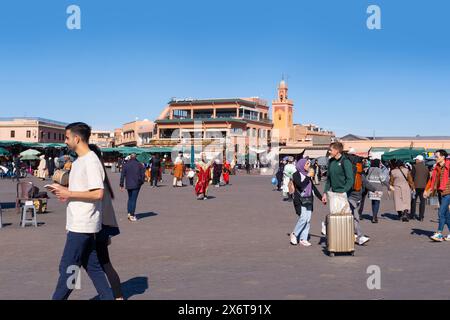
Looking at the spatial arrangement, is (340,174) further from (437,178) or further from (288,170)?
(288,170)

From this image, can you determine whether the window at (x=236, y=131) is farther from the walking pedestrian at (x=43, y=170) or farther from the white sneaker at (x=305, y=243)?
the white sneaker at (x=305, y=243)

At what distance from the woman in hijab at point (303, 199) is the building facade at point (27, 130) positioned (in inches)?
3857

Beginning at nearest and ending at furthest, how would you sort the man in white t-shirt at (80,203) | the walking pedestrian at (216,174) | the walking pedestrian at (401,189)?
1. the man in white t-shirt at (80,203)
2. the walking pedestrian at (401,189)
3. the walking pedestrian at (216,174)

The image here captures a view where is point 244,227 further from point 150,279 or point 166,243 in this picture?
point 150,279

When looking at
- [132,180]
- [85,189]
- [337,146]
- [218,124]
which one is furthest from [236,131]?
[85,189]

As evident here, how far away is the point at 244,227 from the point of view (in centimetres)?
1207

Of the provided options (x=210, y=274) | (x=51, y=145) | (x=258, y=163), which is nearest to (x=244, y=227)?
(x=210, y=274)

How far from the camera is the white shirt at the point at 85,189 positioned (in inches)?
189

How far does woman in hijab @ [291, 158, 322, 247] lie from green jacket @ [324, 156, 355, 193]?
46 cm

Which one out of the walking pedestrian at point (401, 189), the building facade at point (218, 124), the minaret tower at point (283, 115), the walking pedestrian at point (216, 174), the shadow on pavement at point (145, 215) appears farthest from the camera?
the minaret tower at point (283, 115)

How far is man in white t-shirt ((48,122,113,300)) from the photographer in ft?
15.6

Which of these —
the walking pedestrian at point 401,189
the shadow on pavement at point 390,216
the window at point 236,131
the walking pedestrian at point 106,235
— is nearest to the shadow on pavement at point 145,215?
the shadow on pavement at point 390,216

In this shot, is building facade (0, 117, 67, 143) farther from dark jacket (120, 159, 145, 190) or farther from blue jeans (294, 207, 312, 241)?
blue jeans (294, 207, 312, 241)
